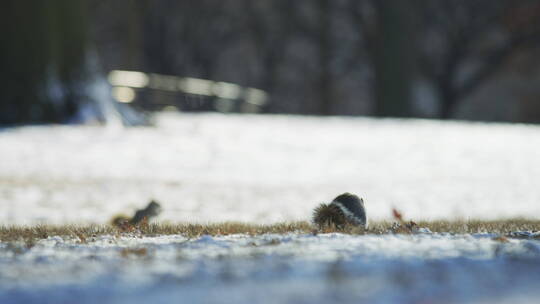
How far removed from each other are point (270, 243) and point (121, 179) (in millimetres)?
6728

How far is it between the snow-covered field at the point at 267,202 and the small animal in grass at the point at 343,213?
2.79 feet

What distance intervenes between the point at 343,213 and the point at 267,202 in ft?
14.0

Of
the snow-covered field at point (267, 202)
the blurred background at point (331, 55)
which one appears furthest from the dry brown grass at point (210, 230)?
the blurred background at point (331, 55)

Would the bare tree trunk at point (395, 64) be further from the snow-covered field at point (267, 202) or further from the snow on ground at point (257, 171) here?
the snow on ground at point (257, 171)

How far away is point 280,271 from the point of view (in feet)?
12.0

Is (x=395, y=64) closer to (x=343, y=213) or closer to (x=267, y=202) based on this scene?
(x=267, y=202)

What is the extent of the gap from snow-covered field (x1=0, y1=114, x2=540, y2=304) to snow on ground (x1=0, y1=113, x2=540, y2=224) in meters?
0.03

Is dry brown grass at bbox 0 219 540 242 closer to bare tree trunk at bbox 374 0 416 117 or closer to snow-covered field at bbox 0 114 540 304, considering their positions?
snow-covered field at bbox 0 114 540 304

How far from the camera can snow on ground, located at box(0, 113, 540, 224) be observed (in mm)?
9336

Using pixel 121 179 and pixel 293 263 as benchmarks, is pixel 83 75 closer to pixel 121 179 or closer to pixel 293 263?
pixel 121 179

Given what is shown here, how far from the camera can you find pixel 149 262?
386cm

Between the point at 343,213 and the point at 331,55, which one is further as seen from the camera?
the point at 331,55

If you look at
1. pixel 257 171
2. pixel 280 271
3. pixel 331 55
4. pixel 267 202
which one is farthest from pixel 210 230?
pixel 331 55

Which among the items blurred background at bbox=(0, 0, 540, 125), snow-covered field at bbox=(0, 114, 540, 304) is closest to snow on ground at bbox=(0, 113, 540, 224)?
snow-covered field at bbox=(0, 114, 540, 304)
